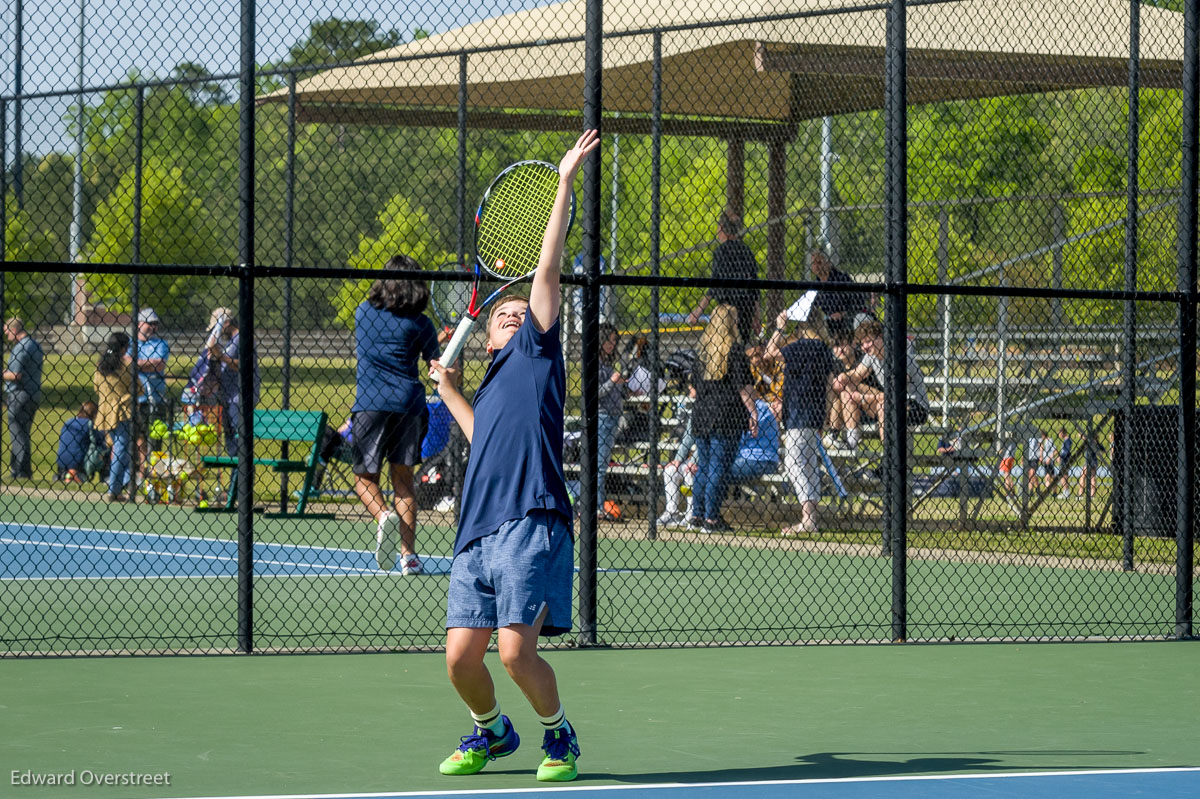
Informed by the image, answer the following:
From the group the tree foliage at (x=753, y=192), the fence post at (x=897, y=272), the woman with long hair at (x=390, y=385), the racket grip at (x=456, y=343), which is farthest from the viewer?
the tree foliage at (x=753, y=192)

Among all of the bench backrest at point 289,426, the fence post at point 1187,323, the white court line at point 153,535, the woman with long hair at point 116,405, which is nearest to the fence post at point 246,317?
the white court line at point 153,535

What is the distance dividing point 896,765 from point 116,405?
1179cm

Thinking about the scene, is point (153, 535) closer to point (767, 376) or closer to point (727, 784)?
point (767, 376)

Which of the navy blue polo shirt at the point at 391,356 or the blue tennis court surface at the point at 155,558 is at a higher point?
the navy blue polo shirt at the point at 391,356

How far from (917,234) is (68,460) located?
1007 centimetres

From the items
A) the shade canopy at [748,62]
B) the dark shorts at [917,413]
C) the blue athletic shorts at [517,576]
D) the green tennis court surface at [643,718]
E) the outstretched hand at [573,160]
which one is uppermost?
the shade canopy at [748,62]

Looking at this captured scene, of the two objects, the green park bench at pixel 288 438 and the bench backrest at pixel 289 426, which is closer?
the green park bench at pixel 288 438

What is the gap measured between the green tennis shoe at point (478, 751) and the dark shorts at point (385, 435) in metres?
5.14

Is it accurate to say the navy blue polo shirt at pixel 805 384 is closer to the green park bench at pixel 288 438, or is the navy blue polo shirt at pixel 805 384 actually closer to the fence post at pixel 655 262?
the fence post at pixel 655 262

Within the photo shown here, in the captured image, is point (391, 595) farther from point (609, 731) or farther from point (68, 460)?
point (68, 460)

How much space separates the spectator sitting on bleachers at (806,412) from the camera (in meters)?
13.1

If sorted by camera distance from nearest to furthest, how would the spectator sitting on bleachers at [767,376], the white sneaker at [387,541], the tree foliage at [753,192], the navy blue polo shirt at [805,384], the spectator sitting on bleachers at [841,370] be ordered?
the white sneaker at [387,541] < the navy blue polo shirt at [805,384] < the spectator sitting on bleachers at [767,376] < the spectator sitting on bleachers at [841,370] < the tree foliage at [753,192]

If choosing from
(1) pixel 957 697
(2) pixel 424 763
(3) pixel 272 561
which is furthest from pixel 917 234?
(2) pixel 424 763

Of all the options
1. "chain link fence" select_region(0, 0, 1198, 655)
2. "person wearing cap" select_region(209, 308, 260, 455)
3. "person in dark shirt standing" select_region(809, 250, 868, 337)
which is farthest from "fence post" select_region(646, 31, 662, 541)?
"person wearing cap" select_region(209, 308, 260, 455)
